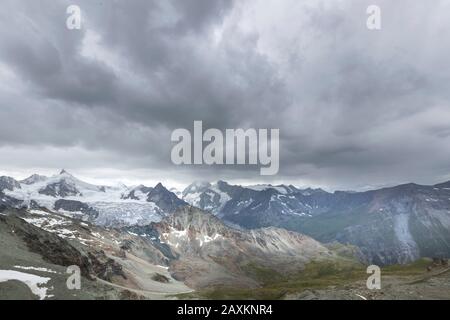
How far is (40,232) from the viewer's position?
151250 mm

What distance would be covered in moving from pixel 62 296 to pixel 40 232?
90.7 m

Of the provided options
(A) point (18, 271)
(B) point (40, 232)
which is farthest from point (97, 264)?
(A) point (18, 271)

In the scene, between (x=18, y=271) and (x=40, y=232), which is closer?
(x=18, y=271)

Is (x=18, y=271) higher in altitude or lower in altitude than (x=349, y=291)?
higher
